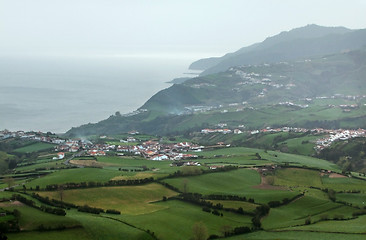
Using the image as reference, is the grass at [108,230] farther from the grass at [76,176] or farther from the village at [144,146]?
the village at [144,146]

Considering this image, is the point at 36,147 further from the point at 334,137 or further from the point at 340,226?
the point at 340,226

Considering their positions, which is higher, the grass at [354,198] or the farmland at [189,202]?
the farmland at [189,202]

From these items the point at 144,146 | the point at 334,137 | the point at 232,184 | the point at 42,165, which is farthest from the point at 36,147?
the point at 334,137

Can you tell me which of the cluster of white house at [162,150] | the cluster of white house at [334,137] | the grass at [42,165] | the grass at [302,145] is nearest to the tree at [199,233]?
the grass at [42,165]

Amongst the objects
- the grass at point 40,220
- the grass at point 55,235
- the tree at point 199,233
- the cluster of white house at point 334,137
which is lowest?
the cluster of white house at point 334,137

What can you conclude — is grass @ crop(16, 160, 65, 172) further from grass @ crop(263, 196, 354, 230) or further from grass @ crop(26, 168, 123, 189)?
grass @ crop(263, 196, 354, 230)
